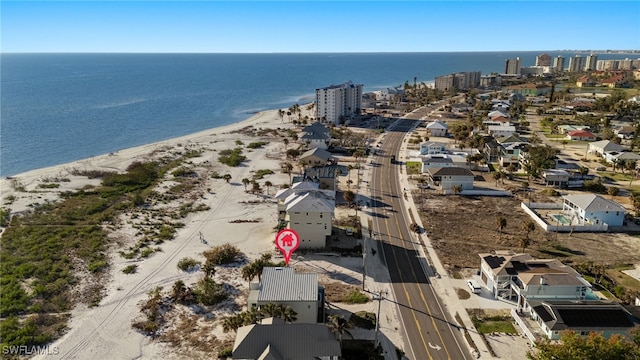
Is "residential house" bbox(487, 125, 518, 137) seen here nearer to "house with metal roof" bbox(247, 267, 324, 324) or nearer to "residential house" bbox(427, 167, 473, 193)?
"residential house" bbox(427, 167, 473, 193)

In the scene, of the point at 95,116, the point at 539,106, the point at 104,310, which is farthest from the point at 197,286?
the point at 539,106

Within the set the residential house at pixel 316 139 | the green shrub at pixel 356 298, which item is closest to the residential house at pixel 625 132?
the residential house at pixel 316 139

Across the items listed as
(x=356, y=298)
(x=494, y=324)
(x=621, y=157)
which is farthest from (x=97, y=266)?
(x=621, y=157)

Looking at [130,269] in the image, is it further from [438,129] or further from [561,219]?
[438,129]

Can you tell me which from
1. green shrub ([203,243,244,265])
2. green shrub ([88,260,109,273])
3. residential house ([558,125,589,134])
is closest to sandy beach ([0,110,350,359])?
green shrub ([88,260,109,273])

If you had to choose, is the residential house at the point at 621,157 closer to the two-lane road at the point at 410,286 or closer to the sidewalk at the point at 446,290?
the two-lane road at the point at 410,286
